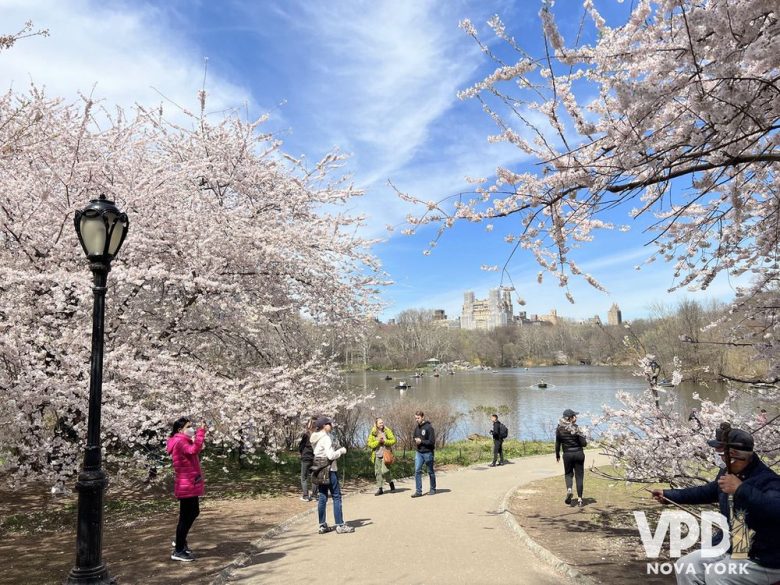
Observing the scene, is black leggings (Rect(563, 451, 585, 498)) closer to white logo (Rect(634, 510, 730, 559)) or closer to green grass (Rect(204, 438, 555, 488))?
white logo (Rect(634, 510, 730, 559))

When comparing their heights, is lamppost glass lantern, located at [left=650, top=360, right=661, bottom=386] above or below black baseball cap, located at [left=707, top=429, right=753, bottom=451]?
above

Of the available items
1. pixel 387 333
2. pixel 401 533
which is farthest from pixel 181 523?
pixel 387 333

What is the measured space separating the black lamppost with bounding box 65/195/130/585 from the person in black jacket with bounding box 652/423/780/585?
463cm

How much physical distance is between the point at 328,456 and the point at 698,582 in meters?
4.87

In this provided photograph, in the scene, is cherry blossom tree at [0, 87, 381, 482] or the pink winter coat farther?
cherry blossom tree at [0, 87, 381, 482]

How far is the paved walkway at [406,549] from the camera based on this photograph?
5.66 metres

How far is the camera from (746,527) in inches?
126

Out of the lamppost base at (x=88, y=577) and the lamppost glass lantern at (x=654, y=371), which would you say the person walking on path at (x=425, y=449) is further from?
the lamppost base at (x=88, y=577)

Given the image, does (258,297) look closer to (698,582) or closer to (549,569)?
(549,569)

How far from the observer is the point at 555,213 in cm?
518

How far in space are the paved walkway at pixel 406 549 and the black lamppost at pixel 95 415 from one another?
1721 mm

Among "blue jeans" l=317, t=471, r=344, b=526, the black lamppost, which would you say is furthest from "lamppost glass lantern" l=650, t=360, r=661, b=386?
the black lamppost

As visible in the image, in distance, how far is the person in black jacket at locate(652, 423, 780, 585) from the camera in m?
3.05

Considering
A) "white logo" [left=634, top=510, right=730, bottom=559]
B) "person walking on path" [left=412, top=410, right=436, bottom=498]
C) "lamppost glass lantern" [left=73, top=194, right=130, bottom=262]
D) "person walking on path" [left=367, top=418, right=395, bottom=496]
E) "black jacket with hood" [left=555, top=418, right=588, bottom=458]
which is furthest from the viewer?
"person walking on path" [left=412, top=410, right=436, bottom=498]
